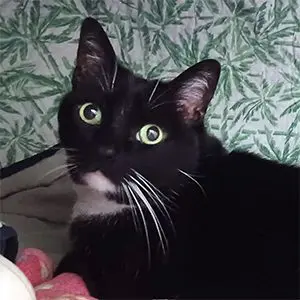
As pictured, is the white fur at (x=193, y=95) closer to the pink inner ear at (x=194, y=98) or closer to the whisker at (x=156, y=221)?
the pink inner ear at (x=194, y=98)

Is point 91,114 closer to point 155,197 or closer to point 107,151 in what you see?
point 107,151

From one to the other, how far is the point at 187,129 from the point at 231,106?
A: 12 cm

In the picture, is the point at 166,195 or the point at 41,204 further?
the point at 41,204

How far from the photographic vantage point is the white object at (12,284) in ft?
3.06

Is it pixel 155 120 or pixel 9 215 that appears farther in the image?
pixel 9 215

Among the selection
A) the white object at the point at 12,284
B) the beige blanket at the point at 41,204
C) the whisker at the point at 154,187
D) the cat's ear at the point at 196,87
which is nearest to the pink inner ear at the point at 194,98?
the cat's ear at the point at 196,87

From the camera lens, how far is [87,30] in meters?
1.27

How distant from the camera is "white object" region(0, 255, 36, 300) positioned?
932 millimetres

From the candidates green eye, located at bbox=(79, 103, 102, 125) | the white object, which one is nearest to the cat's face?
green eye, located at bbox=(79, 103, 102, 125)

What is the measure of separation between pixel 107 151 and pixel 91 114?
0.08 meters

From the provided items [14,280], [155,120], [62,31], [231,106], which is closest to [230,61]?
[231,106]

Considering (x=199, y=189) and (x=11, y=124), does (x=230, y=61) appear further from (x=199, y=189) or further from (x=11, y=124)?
(x=11, y=124)

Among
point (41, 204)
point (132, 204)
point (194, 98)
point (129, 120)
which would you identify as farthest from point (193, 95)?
point (41, 204)

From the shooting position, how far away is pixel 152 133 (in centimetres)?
122
